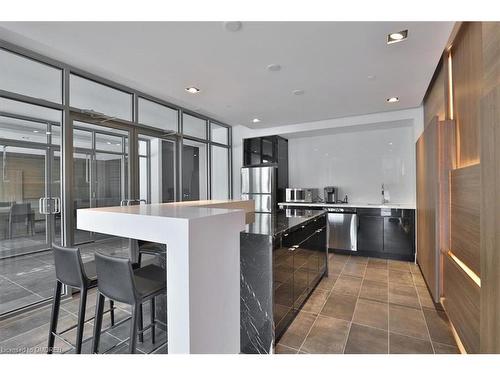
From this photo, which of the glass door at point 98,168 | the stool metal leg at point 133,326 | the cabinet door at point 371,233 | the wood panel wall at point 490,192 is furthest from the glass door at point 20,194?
the cabinet door at point 371,233

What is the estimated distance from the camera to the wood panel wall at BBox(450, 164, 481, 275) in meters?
1.77

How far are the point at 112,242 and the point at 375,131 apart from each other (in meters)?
5.24

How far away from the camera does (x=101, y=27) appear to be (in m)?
1.97

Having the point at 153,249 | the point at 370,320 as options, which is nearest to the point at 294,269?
the point at 370,320

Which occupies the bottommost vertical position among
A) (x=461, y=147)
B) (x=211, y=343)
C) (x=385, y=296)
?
(x=385, y=296)

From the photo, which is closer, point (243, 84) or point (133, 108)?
point (243, 84)

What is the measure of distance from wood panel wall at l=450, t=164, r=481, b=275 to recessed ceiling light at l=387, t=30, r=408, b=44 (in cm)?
121

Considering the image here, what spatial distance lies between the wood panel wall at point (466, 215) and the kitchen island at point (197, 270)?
1.65 metres

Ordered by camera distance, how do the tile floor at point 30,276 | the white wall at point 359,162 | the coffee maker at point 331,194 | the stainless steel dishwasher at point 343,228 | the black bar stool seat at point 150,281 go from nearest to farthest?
the black bar stool seat at point 150,281
the tile floor at point 30,276
the stainless steel dishwasher at point 343,228
the white wall at point 359,162
the coffee maker at point 331,194

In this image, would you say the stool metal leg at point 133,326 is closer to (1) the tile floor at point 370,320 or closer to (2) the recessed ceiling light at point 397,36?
(1) the tile floor at point 370,320

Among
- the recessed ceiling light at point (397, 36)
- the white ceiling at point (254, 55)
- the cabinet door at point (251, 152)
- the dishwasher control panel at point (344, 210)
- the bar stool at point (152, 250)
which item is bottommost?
the bar stool at point (152, 250)

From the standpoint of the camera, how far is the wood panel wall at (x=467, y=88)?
1929mm
